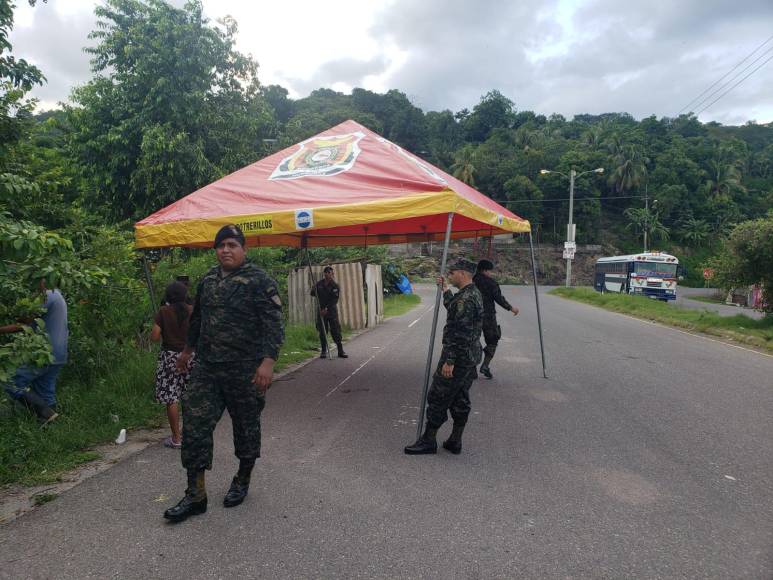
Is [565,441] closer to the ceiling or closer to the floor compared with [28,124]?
closer to the floor

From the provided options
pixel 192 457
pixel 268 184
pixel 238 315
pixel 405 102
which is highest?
pixel 405 102

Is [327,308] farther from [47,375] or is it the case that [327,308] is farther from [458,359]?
[458,359]

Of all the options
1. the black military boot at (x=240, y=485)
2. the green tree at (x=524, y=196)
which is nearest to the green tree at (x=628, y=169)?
the green tree at (x=524, y=196)

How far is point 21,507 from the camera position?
3.53m

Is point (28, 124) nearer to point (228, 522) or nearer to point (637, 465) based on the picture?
point (228, 522)

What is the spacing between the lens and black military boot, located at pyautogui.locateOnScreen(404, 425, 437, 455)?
4652 millimetres

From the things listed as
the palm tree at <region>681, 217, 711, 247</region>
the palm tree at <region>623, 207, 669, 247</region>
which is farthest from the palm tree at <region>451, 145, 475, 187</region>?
the palm tree at <region>681, 217, 711, 247</region>

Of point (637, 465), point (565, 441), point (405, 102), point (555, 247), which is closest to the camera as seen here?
point (637, 465)

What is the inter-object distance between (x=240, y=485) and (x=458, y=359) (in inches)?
80.9

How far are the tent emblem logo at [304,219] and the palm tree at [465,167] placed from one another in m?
61.7

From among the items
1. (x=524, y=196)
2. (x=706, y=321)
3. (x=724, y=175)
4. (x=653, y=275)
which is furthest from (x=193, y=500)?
(x=724, y=175)

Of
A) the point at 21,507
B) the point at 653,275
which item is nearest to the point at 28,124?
the point at 21,507

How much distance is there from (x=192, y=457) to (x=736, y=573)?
3253 mm

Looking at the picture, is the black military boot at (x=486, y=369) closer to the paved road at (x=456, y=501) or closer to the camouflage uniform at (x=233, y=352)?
the paved road at (x=456, y=501)
